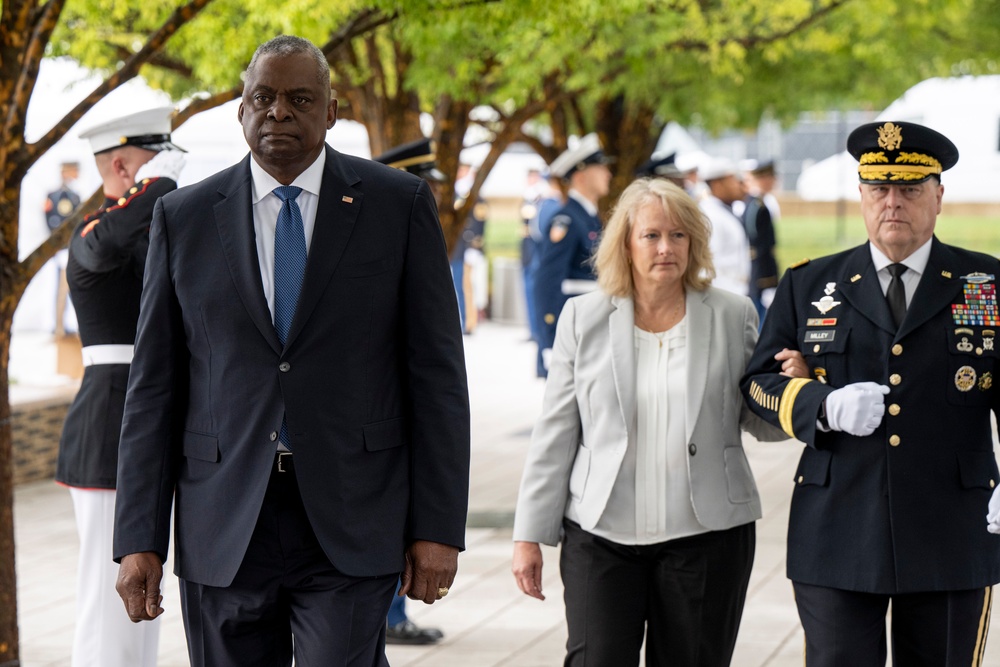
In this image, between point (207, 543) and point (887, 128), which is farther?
point (887, 128)

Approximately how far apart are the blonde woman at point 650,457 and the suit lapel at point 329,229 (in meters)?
1.24

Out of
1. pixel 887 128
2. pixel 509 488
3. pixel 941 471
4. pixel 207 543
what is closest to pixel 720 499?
pixel 941 471

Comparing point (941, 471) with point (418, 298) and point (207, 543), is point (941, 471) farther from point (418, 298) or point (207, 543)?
point (207, 543)

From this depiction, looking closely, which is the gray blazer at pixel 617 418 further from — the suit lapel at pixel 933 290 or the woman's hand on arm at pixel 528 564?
the suit lapel at pixel 933 290

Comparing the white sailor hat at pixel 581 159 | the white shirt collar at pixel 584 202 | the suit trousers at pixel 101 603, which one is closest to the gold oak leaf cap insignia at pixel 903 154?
the suit trousers at pixel 101 603

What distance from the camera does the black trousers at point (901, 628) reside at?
3.91m

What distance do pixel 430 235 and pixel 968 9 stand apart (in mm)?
12024

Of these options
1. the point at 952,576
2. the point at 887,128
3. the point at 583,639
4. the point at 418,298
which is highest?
the point at 887,128

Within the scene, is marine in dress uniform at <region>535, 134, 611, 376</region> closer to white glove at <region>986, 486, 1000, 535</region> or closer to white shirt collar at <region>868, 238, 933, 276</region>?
white shirt collar at <region>868, 238, 933, 276</region>

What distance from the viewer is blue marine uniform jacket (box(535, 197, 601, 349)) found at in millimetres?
10102

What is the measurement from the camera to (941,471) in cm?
395

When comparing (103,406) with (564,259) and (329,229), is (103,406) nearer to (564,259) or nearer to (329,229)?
(329,229)

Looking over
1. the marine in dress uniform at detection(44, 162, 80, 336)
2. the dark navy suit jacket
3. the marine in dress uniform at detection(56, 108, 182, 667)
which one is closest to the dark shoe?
the marine in dress uniform at detection(56, 108, 182, 667)

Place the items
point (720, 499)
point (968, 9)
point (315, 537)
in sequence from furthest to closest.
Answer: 1. point (968, 9)
2. point (720, 499)
3. point (315, 537)
